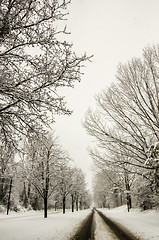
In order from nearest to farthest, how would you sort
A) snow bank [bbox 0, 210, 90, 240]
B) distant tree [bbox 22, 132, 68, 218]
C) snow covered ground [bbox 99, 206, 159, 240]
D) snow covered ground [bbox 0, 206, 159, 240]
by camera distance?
snow bank [bbox 0, 210, 90, 240] < snow covered ground [bbox 0, 206, 159, 240] < snow covered ground [bbox 99, 206, 159, 240] < distant tree [bbox 22, 132, 68, 218]

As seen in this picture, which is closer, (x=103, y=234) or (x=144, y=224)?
(x=103, y=234)

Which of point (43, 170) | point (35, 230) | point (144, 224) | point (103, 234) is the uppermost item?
point (43, 170)

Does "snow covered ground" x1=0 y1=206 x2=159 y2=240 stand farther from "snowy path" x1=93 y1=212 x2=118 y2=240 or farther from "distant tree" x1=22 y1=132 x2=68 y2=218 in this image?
"distant tree" x1=22 y1=132 x2=68 y2=218

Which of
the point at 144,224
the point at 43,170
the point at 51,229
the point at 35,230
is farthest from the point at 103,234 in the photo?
the point at 43,170

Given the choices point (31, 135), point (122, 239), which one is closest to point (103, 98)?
point (31, 135)

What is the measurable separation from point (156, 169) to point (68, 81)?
6.39m

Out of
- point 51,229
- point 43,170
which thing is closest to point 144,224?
point 51,229

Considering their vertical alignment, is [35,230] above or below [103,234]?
above

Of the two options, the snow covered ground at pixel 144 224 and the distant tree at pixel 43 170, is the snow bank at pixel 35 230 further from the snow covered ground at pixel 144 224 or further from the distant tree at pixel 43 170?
the distant tree at pixel 43 170

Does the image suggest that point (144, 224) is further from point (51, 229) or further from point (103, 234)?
point (51, 229)

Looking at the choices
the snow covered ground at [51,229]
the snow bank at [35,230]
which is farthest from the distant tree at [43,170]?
the snow bank at [35,230]

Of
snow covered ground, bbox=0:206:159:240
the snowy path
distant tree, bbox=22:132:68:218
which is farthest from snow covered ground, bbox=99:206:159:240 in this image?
distant tree, bbox=22:132:68:218

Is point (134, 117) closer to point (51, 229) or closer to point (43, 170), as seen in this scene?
point (51, 229)

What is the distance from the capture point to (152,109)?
688cm
